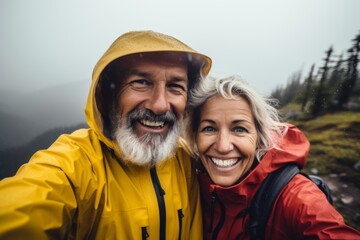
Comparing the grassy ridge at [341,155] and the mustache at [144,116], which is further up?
the mustache at [144,116]

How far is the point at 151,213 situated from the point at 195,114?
5.06 feet

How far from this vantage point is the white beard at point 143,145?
1.89m

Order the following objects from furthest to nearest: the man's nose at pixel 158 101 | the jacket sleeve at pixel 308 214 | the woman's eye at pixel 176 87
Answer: the woman's eye at pixel 176 87 < the man's nose at pixel 158 101 < the jacket sleeve at pixel 308 214

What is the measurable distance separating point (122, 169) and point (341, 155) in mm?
16599

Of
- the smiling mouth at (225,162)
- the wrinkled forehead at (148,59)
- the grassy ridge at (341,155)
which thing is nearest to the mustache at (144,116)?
the wrinkled forehead at (148,59)

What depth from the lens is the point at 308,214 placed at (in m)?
1.52

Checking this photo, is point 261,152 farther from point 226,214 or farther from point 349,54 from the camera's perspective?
point 349,54

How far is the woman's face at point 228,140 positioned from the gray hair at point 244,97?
97 millimetres

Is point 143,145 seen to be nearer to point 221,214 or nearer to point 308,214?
point 221,214

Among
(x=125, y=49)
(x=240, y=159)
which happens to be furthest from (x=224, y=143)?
(x=125, y=49)

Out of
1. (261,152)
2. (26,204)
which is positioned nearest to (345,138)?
(261,152)

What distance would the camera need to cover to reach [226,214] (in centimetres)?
214

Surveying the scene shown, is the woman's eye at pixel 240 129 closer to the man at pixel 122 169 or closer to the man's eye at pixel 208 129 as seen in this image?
the man's eye at pixel 208 129

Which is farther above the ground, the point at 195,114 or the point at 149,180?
the point at 195,114
